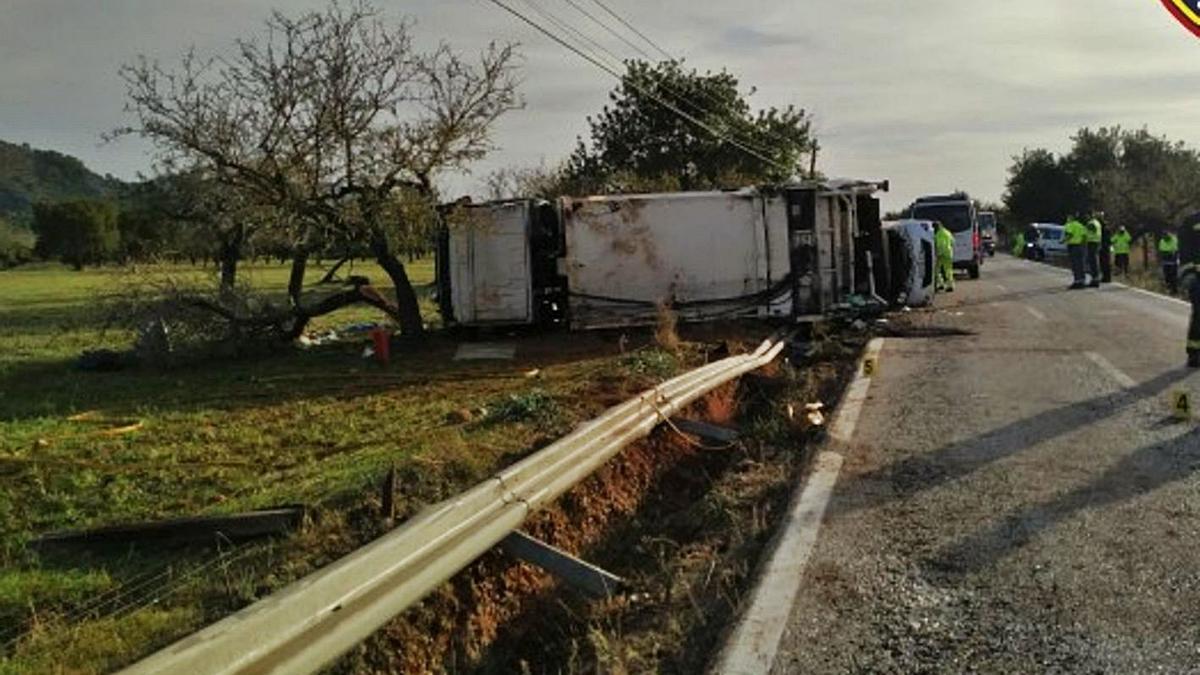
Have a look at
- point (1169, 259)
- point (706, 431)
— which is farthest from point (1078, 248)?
point (706, 431)

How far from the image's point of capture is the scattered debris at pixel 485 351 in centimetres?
1406

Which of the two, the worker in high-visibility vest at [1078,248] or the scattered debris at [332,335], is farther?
the worker in high-visibility vest at [1078,248]

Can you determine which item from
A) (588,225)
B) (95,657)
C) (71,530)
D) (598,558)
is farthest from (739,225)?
(95,657)

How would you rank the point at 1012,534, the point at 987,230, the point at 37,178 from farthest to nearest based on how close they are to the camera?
the point at 37,178 < the point at 987,230 < the point at 1012,534

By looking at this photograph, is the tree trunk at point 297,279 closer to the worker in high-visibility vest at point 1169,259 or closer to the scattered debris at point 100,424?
the scattered debris at point 100,424

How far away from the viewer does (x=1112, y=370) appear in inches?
414

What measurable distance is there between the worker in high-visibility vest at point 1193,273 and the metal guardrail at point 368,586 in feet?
24.6

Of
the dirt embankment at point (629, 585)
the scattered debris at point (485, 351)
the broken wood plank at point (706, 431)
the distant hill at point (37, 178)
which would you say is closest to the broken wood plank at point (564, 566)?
the dirt embankment at point (629, 585)

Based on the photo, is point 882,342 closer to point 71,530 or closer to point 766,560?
point 766,560

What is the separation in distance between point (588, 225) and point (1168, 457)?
9875mm

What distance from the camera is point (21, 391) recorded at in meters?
12.2

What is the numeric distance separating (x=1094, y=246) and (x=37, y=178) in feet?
480

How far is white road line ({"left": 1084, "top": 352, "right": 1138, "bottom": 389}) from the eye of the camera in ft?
31.6

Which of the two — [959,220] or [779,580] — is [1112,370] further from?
[959,220]
